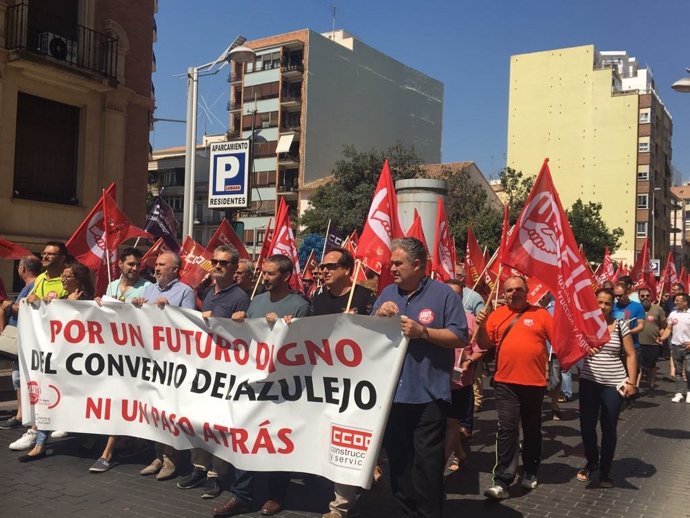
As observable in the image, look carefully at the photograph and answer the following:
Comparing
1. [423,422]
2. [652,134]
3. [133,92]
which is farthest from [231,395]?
[652,134]

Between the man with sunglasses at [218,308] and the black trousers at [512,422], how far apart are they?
2.23m

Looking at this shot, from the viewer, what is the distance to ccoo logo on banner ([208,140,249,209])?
12469 mm

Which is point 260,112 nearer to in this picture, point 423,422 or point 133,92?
point 133,92

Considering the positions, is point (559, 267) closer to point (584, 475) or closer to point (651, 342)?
point (584, 475)

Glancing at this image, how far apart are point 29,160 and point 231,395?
48.5 feet

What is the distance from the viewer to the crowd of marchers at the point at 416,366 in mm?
4348

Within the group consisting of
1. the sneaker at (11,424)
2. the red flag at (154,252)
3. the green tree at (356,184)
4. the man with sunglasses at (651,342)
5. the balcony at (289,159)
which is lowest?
the sneaker at (11,424)

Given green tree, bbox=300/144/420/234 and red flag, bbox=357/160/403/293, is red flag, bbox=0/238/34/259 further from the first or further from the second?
green tree, bbox=300/144/420/234

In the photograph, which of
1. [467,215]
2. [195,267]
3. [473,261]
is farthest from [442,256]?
[467,215]

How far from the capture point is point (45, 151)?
17969mm

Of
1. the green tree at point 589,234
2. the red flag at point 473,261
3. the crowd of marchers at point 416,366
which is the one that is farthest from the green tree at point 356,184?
the crowd of marchers at point 416,366

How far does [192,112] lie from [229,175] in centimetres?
266

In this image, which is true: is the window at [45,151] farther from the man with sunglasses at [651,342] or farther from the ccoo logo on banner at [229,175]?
the man with sunglasses at [651,342]

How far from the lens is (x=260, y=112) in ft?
182
